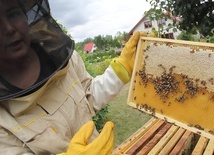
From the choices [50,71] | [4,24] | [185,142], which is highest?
[4,24]

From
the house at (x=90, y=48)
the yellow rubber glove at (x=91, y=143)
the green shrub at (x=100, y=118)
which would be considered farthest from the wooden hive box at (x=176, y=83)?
the house at (x=90, y=48)

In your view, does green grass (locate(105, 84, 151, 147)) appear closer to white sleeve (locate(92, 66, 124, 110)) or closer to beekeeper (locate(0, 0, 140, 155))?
white sleeve (locate(92, 66, 124, 110))

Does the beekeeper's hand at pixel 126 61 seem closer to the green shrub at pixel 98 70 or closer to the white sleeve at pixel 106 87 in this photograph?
the white sleeve at pixel 106 87

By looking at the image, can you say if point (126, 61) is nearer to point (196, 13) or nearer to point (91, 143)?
point (91, 143)

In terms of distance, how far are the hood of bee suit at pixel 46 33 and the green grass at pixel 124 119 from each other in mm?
3628

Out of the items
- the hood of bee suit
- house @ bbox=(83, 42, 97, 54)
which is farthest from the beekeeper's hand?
house @ bbox=(83, 42, 97, 54)

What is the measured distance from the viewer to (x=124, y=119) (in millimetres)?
6582

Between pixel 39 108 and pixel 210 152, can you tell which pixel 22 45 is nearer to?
pixel 39 108

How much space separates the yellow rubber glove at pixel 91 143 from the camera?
1.56 meters

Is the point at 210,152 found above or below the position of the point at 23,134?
below

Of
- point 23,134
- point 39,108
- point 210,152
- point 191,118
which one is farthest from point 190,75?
point 23,134

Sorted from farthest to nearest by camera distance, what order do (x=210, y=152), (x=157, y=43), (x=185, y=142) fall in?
Answer: 1. (x=185, y=142)
2. (x=210, y=152)
3. (x=157, y=43)

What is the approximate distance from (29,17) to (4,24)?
0.24 metres

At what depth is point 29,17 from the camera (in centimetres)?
178
